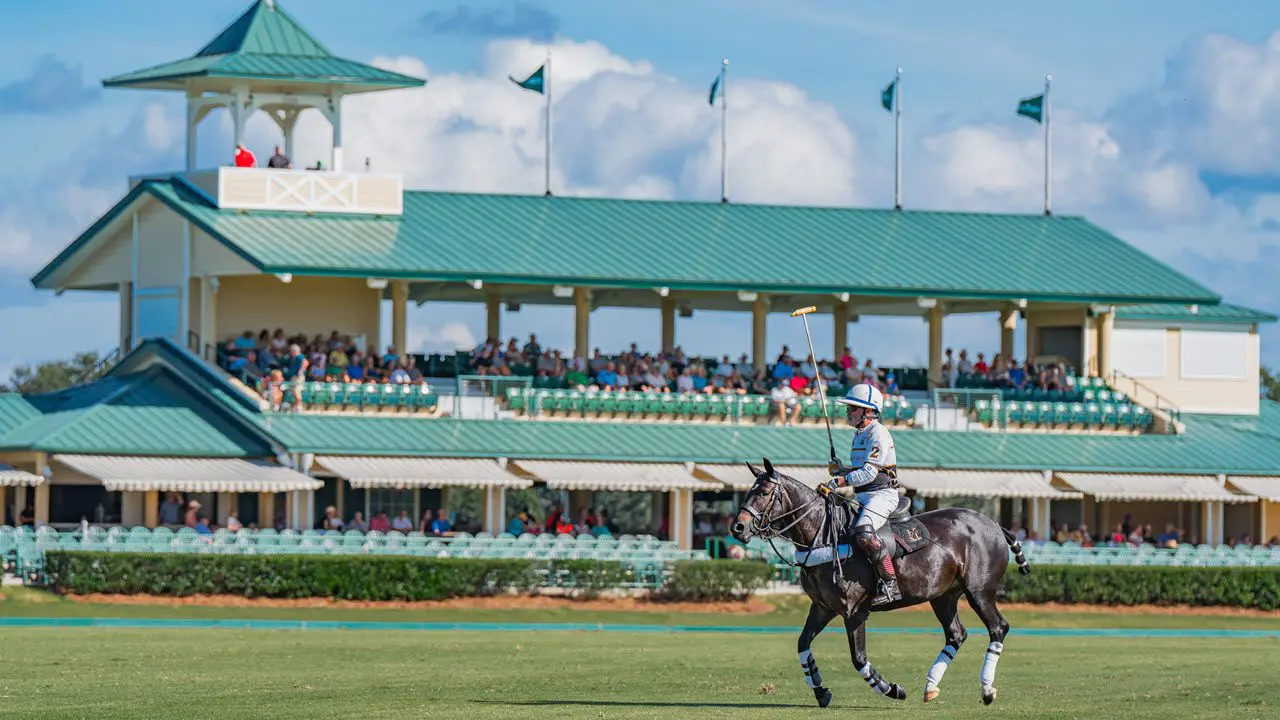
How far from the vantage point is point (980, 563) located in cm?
1895

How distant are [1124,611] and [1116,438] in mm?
6945

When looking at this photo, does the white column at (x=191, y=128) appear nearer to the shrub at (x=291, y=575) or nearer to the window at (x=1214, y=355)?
the shrub at (x=291, y=575)

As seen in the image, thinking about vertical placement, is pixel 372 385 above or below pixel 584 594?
above

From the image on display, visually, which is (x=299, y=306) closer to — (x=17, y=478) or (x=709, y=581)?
(x=17, y=478)

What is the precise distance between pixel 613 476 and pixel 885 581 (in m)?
23.6

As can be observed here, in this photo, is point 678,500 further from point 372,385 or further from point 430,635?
point 430,635

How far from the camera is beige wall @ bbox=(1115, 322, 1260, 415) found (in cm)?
5128

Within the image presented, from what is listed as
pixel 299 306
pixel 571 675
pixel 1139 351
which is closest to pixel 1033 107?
pixel 1139 351

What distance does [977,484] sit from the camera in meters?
43.2

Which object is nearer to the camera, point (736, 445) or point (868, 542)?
point (868, 542)

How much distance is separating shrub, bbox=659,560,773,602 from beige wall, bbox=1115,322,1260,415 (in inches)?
636

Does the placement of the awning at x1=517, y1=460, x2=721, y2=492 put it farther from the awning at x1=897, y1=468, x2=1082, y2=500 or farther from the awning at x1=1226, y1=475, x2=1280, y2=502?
the awning at x1=1226, y1=475, x2=1280, y2=502

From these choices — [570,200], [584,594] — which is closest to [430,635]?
[584,594]

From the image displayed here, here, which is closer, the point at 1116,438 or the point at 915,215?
the point at 1116,438
